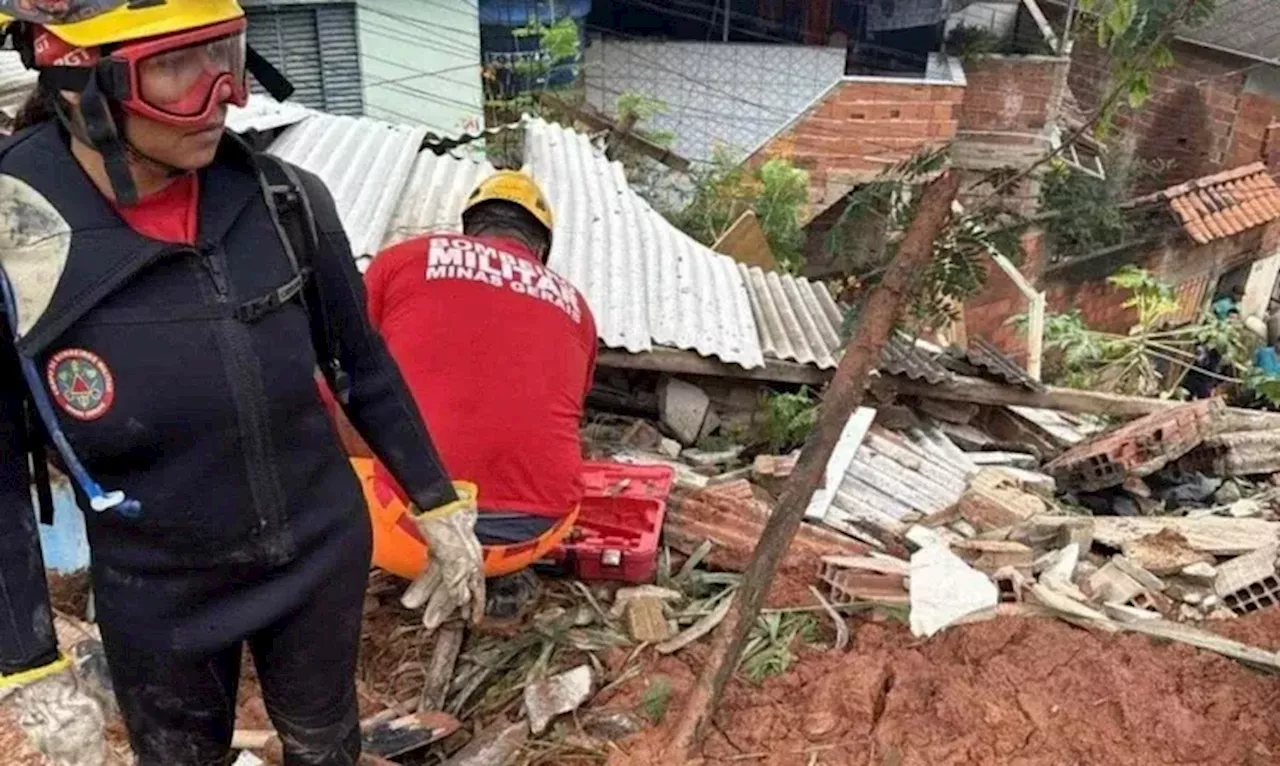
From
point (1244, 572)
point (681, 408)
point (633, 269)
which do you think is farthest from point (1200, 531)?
point (633, 269)

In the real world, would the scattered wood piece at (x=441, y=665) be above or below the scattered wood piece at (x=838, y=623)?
below

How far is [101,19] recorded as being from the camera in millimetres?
1782

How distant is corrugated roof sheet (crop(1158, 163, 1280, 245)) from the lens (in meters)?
12.3

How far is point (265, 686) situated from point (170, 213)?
1.11 metres

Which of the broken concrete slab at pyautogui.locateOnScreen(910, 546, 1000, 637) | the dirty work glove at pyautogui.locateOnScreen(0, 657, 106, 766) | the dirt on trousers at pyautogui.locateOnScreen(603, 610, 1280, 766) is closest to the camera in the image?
the dirty work glove at pyautogui.locateOnScreen(0, 657, 106, 766)

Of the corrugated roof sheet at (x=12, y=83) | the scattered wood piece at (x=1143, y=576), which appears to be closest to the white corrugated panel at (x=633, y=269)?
the scattered wood piece at (x=1143, y=576)

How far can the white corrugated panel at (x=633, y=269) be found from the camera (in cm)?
575

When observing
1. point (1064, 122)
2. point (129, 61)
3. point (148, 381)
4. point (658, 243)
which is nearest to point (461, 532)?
point (148, 381)

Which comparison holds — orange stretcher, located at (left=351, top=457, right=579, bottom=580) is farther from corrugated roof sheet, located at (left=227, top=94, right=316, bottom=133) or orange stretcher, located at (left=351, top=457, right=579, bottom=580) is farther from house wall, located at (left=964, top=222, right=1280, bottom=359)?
house wall, located at (left=964, top=222, right=1280, bottom=359)

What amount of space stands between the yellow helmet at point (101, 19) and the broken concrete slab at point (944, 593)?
274 cm

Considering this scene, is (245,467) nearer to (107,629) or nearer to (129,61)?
(107,629)

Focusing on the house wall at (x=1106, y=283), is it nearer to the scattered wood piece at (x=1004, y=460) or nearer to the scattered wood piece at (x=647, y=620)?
the scattered wood piece at (x=1004, y=460)

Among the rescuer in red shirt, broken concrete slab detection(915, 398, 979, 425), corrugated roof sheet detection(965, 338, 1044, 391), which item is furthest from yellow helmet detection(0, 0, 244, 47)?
corrugated roof sheet detection(965, 338, 1044, 391)

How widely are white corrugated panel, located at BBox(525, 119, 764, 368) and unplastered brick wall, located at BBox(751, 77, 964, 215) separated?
438cm
